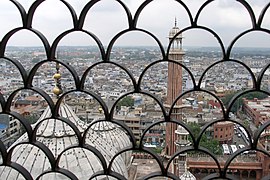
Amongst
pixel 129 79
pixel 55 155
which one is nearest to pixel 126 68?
pixel 129 79

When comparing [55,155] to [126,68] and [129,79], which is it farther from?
[126,68]

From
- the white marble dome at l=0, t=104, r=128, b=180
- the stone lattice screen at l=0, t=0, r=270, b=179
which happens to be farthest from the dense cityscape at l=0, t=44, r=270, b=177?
the white marble dome at l=0, t=104, r=128, b=180

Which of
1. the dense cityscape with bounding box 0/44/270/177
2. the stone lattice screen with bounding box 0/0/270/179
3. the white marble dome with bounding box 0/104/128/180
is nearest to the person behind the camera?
the stone lattice screen with bounding box 0/0/270/179

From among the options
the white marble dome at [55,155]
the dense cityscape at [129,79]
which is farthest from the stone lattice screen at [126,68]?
the white marble dome at [55,155]

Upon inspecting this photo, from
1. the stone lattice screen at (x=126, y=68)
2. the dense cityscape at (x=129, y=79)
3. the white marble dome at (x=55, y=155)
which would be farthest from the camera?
the white marble dome at (x=55, y=155)

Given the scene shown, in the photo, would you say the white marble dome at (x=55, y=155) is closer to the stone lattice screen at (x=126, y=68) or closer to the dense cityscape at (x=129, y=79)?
the dense cityscape at (x=129, y=79)

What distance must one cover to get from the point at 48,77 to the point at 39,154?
2.89 ft

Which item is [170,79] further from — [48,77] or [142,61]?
[142,61]

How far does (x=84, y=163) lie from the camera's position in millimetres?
4125

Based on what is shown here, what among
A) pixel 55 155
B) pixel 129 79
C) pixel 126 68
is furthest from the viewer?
pixel 55 155

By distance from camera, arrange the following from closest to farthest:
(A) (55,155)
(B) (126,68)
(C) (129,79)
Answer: (B) (126,68) → (C) (129,79) → (A) (55,155)

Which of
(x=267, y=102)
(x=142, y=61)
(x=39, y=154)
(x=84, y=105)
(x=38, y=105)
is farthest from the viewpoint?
(x=84, y=105)

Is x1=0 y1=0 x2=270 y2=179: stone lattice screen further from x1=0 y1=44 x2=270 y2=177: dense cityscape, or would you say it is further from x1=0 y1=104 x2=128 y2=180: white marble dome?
x1=0 y1=104 x2=128 y2=180: white marble dome

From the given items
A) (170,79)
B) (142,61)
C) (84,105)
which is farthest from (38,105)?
(170,79)
